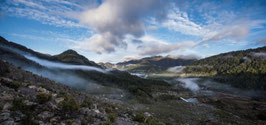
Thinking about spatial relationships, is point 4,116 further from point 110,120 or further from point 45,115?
point 110,120

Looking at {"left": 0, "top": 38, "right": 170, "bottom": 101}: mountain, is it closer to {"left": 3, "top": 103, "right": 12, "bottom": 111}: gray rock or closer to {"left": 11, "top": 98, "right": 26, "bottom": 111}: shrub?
{"left": 11, "top": 98, "right": 26, "bottom": 111}: shrub

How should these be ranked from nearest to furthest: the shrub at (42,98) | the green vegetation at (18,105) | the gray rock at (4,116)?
1. the gray rock at (4,116)
2. the green vegetation at (18,105)
3. the shrub at (42,98)

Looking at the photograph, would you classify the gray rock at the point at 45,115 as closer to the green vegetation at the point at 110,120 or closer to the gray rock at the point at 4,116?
the gray rock at the point at 4,116

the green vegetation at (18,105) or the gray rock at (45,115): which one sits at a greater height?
the green vegetation at (18,105)

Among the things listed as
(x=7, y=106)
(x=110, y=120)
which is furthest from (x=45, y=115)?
(x=110, y=120)

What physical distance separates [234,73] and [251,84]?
118 ft

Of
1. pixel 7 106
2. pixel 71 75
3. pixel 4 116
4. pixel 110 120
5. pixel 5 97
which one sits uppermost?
pixel 5 97

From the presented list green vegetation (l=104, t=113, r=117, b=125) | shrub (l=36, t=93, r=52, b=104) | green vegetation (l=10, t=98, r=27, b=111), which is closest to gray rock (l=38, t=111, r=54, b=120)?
green vegetation (l=10, t=98, r=27, b=111)

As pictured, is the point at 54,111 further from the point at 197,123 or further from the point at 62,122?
the point at 197,123

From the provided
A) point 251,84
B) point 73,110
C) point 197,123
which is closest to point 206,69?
point 251,84

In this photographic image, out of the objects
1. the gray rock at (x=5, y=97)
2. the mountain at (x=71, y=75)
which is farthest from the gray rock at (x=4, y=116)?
the mountain at (x=71, y=75)

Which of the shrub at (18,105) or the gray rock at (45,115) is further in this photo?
the gray rock at (45,115)

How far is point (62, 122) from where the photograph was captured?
669cm

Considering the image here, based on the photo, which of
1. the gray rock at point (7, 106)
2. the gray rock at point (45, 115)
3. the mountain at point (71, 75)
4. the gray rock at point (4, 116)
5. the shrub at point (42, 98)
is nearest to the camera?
the gray rock at point (4, 116)
